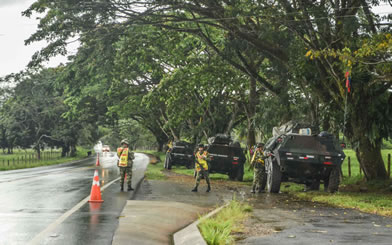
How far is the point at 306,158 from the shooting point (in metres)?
17.0

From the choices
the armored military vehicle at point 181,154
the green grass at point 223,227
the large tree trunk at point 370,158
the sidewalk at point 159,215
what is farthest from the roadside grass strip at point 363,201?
the armored military vehicle at point 181,154

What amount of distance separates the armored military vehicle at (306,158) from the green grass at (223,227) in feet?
17.7

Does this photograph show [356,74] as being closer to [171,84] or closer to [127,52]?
[127,52]

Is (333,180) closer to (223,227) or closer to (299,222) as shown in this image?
(299,222)

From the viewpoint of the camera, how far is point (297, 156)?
55.6 ft

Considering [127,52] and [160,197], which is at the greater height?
[127,52]

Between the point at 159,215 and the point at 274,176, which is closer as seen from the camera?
the point at 159,215

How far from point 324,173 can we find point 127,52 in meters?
10.1

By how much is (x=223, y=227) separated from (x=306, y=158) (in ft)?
29.0

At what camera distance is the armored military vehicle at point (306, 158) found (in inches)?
668

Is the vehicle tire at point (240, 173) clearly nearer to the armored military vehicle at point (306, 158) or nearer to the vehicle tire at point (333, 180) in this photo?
the armored military vehicle at point (306, 158)

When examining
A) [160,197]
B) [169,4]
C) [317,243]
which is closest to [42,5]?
[169,4]

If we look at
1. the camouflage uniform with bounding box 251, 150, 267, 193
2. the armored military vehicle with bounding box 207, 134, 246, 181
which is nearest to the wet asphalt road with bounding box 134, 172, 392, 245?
the camouflage uniform with bounding box 251, 150, 267, 193

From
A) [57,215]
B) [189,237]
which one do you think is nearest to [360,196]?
[189,237]
